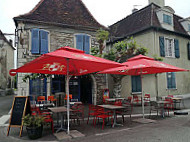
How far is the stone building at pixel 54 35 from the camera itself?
11.2m

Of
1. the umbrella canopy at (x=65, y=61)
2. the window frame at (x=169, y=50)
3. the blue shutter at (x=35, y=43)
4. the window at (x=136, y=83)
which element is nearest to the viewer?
the umbrella canopy at (x=65, y=61)

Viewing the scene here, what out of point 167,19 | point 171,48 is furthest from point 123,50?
point 167,19

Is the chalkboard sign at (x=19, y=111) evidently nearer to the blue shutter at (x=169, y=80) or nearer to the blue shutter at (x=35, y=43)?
the blue shutter at (x=35, y=43)

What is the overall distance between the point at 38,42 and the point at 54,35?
1305 millimetres

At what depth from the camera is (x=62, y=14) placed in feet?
43.3

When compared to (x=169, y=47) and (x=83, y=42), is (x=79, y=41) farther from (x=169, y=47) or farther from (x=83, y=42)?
(x=169, y=47)

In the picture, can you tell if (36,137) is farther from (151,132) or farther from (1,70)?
(1,70)

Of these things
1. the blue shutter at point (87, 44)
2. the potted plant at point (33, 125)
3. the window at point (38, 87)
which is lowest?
the potted plant at point (33, 125)

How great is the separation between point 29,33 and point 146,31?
31.3ft

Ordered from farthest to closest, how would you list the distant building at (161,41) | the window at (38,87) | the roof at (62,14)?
the distant building at (161,41) < the roof at (62,14) < the window at (38,87)

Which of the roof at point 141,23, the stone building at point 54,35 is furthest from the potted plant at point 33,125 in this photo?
the roof at point 141,23

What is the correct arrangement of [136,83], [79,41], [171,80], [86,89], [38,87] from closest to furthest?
[38,87] → [79,41] → [136,83] → [86,89] → [171,80]

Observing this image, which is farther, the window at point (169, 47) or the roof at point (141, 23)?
the window at point (169, 47)

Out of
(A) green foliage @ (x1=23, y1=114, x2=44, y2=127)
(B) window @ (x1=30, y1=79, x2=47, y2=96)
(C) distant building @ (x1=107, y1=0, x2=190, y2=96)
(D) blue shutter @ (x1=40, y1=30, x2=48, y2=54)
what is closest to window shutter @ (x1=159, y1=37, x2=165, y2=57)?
(C) distant building @ (x1=107, y1=0, x2=190, y2=96)
